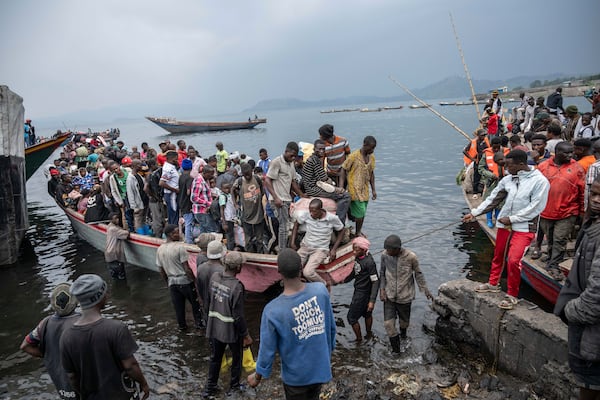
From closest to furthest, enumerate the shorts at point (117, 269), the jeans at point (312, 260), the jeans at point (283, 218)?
the jeans at point (312, 260)
the jeans at point (283, 218)
the shorts at point (117, 269)

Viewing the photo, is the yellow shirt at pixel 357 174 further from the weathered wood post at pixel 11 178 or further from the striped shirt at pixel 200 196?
the weathered wood post at pixel 11 178

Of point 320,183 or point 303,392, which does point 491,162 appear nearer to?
point 320,183

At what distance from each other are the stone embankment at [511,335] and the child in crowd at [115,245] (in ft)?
24.2

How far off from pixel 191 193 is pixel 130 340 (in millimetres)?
4954

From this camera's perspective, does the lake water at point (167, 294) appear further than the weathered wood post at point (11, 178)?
No

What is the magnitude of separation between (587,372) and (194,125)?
6735 cm

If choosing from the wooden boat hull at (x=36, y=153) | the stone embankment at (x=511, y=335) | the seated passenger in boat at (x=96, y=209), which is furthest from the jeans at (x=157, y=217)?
the wooden boat hull at (x=36, y=153)

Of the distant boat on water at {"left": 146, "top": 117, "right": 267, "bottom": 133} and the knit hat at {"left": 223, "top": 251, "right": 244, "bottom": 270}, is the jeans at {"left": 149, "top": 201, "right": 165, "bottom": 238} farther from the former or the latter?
the distant boat on water at {"left": 146, "top": 117, "right": 267, "bottom": 133}

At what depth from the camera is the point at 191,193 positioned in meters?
8.10

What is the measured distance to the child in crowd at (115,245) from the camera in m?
9.58

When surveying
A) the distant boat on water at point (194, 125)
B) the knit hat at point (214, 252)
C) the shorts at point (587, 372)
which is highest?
the distant boat on water at point (194, 125)

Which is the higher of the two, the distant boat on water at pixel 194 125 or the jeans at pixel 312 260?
the distant boat on water at pixel 194 125

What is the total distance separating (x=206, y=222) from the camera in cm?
828

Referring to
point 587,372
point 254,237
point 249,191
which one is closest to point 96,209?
point 254,237
